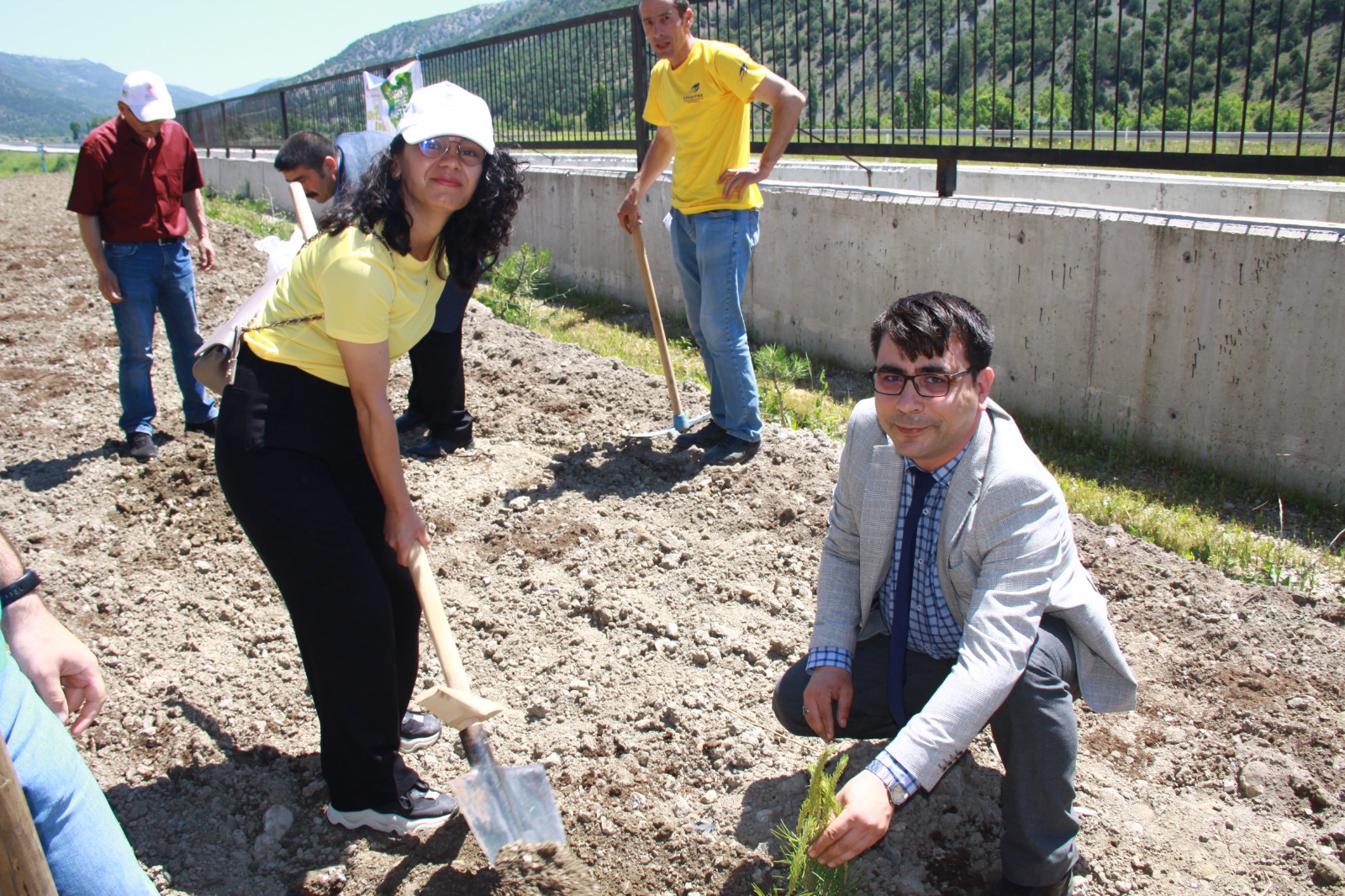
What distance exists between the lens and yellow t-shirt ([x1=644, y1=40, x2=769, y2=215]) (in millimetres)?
4680

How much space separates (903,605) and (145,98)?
488 centimetres

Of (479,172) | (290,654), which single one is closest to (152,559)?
(290,654)

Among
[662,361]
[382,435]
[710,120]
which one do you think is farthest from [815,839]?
[710,120]

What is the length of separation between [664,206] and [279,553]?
249 inches

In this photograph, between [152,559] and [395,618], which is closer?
[395,618]

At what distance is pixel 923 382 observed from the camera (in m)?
2.15

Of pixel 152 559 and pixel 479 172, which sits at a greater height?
pixel 479 172

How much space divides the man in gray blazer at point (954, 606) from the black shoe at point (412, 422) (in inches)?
142

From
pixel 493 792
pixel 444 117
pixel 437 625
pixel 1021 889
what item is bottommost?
pixel 1021 889

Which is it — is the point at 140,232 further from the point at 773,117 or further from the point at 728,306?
the point at 773,117

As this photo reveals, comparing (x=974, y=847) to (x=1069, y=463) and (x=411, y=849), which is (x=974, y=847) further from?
(x=1069, y=463)

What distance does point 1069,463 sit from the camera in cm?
497

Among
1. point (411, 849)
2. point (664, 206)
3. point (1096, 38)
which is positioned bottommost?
point (411, 849)

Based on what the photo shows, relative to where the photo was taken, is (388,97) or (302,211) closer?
(302,211)
